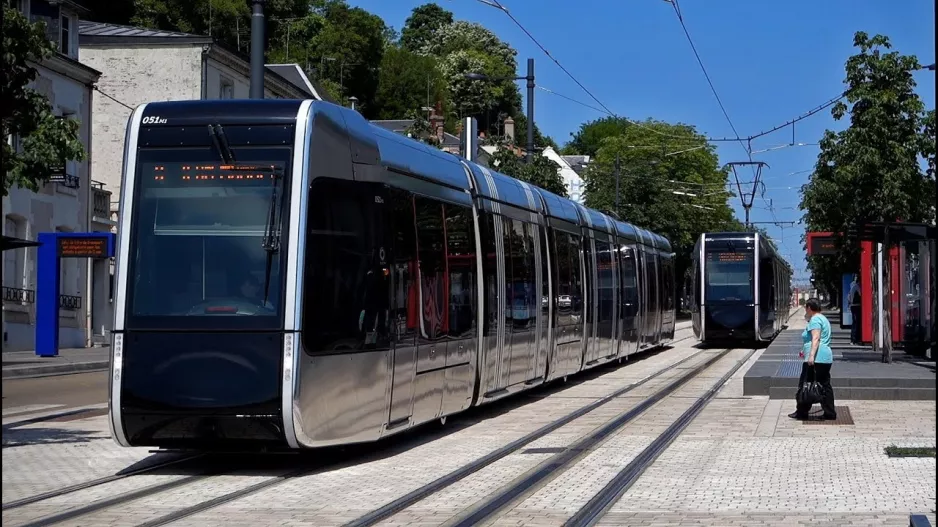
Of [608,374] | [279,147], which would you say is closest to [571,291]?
[608,374]

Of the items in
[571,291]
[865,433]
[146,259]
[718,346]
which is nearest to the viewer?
[146,259]

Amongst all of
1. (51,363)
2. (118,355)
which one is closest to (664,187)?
(51,363)

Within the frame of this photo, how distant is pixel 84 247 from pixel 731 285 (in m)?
16.9

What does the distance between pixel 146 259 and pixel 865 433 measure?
8164mm

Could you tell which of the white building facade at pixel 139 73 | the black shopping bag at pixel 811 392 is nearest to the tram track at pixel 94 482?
the black shopping bag at pixel 811 392

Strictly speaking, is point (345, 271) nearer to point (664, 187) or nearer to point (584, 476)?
point (584, 476)

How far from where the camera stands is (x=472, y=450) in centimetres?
1362

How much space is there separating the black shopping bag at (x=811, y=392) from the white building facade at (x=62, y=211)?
25.8 meters

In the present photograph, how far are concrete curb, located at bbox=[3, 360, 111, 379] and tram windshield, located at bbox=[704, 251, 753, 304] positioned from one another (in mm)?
16041

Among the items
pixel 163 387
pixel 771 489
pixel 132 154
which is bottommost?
pixel 771 489

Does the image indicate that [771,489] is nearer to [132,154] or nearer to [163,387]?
[163,387]

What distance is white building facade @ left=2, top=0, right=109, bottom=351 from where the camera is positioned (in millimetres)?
38469

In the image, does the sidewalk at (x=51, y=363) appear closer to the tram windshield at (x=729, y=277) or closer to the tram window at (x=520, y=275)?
the tram window at (x=520, y=275)

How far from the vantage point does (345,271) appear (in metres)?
11.7
